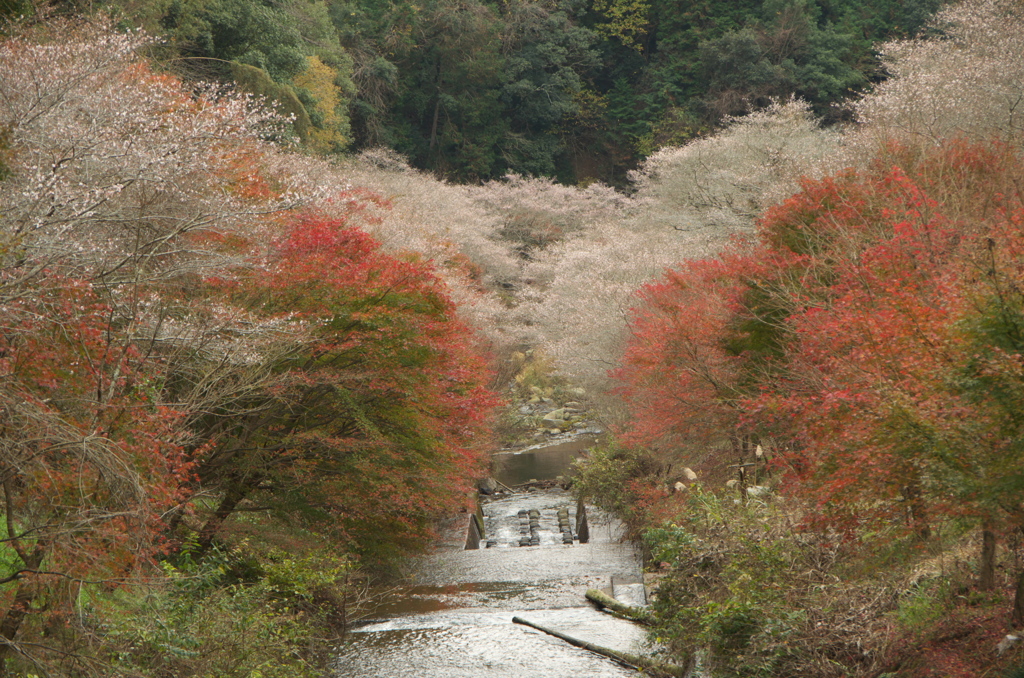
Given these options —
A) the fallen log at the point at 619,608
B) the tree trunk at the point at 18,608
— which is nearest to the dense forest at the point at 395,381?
the tree trunk at the point at 18,608

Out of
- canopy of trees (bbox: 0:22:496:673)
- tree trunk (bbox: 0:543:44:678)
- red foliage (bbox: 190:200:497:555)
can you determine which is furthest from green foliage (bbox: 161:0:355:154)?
tree trunk (bbox: 0:543:44:678)

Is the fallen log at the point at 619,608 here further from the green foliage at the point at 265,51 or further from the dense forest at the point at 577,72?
the dense forest at the point at 577,72

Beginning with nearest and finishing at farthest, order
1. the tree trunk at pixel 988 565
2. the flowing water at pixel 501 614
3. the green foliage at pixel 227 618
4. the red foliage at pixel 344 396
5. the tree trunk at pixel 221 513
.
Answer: the green foliage at pixel 227 618
the tree trunk at pixel 988 565
the flowing water at pixel 501 614
the tree trunk at pixel 221 513
the red foliage at pixel 344 396

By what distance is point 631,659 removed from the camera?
33.5 feet

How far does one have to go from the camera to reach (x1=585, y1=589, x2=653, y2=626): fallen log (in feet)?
37.3

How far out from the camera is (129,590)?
6.19 m

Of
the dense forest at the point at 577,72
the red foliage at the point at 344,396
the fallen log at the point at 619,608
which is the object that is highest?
the dense forest at the point at 577,72

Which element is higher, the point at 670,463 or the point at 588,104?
the point at 588,104

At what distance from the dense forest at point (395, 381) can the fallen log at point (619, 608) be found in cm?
126

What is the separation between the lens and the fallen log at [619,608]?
1138cm

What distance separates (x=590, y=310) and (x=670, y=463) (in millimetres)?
8946

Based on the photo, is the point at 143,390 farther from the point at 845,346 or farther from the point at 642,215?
the point at 642,215

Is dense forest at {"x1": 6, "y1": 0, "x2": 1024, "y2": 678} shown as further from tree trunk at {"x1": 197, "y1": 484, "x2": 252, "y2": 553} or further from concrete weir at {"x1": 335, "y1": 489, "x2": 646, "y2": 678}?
concrete weir at {"x1": 335, "y1": 489, "x2": 646, "y2": 678}

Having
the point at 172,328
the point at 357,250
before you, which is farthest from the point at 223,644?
the point at 357,250
